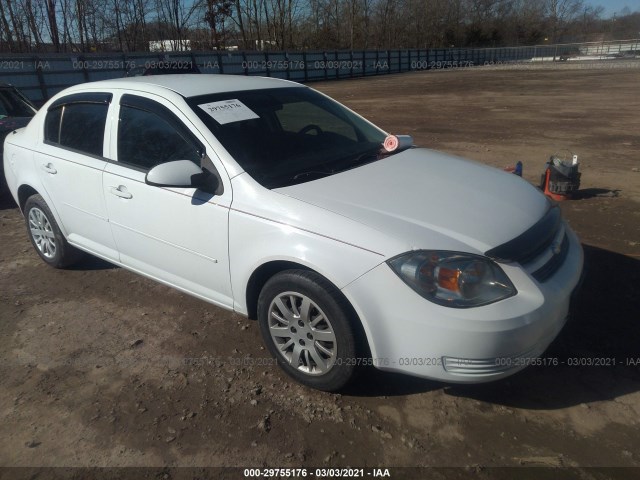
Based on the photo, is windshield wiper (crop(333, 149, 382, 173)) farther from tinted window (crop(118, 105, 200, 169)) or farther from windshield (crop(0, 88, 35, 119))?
windshield (crop(0, 88, 35, 119))

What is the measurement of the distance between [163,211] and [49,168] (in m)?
1.57

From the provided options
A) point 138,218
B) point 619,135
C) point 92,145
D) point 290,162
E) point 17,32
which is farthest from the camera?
point 17,32

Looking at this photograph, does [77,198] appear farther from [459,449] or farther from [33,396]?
[459,449]

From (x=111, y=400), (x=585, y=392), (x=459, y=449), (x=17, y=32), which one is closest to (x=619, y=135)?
(x=585, y=392)

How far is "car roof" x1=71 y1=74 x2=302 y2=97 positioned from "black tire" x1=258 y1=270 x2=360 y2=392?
1.56 meters

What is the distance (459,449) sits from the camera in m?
2.44

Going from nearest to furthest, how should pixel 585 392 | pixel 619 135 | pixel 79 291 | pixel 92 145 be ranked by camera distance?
pixel 585 392, pixel 92 145, pixel 79 291, pixel 619 135

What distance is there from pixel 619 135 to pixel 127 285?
10.9 meters

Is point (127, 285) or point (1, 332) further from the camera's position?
point (127, 285)

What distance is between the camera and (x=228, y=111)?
11.0 ft

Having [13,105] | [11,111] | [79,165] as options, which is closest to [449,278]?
[79,165]

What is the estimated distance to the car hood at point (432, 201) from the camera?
8.23 feet

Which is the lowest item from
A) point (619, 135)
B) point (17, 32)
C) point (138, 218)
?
point (619, 135)

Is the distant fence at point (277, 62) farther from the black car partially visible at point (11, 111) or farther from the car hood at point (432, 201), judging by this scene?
the car hood at point (432, 201)
